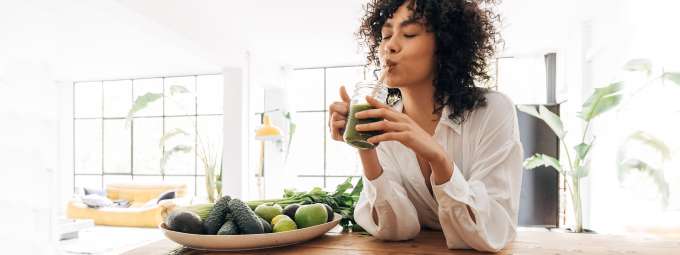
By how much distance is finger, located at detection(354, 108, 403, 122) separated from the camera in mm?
815

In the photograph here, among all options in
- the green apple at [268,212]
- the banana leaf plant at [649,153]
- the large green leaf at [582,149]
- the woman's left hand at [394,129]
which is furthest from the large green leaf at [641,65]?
the green apple at [268,212]

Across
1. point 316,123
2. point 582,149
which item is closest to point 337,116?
point 582,149

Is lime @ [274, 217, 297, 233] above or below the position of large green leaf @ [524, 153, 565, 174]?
above

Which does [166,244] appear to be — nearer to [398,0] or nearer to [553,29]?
[398,0]

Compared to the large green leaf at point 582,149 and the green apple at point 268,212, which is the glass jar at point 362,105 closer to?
the green apple at point 268,212

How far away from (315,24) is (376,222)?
470 cm

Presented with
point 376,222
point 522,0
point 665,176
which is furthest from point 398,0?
point 522,0

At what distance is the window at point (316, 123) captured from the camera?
27.2 ft

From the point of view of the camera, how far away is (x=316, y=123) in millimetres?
8508

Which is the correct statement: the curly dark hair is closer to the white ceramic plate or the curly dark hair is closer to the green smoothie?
the green smoothie

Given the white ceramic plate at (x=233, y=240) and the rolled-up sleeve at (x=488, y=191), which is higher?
the rolled-up sleeve at (x=488, y=191)

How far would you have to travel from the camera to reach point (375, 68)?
4.82 feet

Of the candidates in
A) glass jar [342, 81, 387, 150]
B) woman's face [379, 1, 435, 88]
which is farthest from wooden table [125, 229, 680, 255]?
woman's face [379, 1, 435, 88]

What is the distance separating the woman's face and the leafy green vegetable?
0.41m
